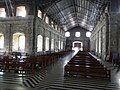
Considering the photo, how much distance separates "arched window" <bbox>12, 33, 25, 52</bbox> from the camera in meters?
24.3

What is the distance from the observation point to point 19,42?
2512cm

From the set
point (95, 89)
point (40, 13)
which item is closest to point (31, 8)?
point (40, 13)

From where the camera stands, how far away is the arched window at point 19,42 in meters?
24.3

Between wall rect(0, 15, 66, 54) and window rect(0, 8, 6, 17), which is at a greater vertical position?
window rect(0, 8, 6, 17)

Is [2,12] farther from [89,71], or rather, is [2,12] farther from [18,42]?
→ [89,71]

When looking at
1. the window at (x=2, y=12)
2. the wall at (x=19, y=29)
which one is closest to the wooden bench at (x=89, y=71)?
the wall at (x=19, y=29)

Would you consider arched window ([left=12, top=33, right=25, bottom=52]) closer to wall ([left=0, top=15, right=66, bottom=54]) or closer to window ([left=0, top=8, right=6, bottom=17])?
wall ([left=0, top=15, right=66, bottom=54])

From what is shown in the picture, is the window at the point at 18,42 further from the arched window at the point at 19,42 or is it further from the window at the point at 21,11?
the window at the point at 21,11

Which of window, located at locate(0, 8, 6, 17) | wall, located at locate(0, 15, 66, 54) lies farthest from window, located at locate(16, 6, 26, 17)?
window, located at locate(0, 8, 6, 17)

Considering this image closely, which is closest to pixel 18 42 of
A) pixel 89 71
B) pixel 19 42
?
pixel 19 42

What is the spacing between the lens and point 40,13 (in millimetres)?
26422

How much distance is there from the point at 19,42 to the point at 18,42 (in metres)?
0.16

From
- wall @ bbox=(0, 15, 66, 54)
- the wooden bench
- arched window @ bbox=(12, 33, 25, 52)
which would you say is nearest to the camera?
the wooden bench

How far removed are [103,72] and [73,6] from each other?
24.3 m
